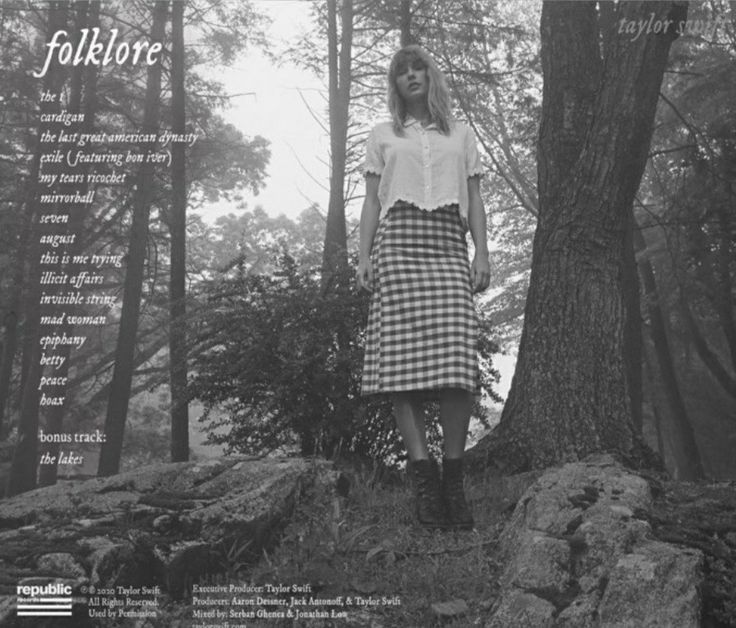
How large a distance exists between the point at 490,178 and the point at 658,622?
14839 mm

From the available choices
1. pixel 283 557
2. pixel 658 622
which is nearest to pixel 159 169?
pixel 283 557

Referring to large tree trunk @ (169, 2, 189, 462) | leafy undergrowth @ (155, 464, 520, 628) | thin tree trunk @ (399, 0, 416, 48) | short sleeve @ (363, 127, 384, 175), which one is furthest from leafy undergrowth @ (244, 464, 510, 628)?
thin tree trunk @ (399, 0, 416, 48)

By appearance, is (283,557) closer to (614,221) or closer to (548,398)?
(548,398)

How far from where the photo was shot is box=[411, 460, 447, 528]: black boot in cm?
393

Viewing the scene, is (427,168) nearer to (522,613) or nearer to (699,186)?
(522,613)

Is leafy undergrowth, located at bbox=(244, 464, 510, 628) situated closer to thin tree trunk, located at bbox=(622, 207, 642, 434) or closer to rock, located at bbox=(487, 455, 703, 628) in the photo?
rock, located at bbox=(487, 455, 703, 628)

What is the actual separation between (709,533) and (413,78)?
8.57 feet

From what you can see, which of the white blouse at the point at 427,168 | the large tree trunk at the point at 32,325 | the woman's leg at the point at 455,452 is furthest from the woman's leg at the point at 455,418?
the large tree trunk at the point at 32,325

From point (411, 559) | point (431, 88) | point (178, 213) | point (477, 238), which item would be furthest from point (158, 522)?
point (178, 213)

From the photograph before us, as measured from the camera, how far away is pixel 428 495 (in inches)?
156

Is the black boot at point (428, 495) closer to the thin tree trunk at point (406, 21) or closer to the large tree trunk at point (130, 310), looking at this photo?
the large tree trunk at point (130, 310)

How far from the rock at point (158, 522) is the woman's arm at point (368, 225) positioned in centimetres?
107

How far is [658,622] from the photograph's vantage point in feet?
8.18

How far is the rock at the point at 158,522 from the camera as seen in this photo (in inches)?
128
